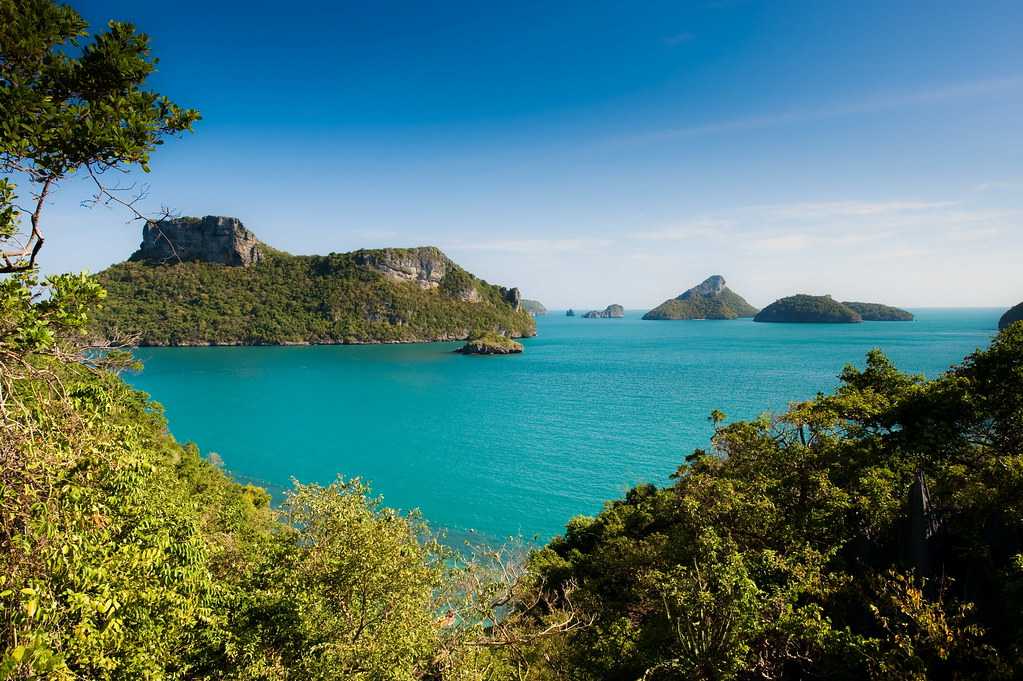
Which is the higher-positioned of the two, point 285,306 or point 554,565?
point 285,306

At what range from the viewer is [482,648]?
1444 centimetres

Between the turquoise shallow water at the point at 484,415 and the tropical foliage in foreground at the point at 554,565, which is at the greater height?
the tropical foliage in foreground at the point at 554,565

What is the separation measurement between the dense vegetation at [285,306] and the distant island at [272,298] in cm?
33

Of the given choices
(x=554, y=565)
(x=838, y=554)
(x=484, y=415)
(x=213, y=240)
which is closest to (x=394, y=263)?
(x=213, y=240)

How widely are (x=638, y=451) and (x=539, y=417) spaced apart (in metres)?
18.1

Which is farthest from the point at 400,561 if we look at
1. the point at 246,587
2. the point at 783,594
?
the point at 783,594

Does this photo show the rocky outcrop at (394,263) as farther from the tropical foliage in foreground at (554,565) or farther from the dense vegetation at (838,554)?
the dense vegetation at (838,554)

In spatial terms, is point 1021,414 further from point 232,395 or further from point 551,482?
point 232,395

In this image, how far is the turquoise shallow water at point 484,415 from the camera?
130ft

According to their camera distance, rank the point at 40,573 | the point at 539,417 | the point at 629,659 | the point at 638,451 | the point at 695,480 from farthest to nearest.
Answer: the point at 539,417 < the point at 638,451 < the point at 695,480 < the point at 629,659 < the point at 40,573

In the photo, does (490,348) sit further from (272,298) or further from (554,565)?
(554,565)

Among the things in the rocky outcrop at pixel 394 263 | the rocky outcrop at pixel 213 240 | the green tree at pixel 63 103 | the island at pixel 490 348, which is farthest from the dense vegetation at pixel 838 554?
the rocky outcrop at pixel 213 240

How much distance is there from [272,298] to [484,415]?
135484 mm

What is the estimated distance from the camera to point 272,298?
168 meters
